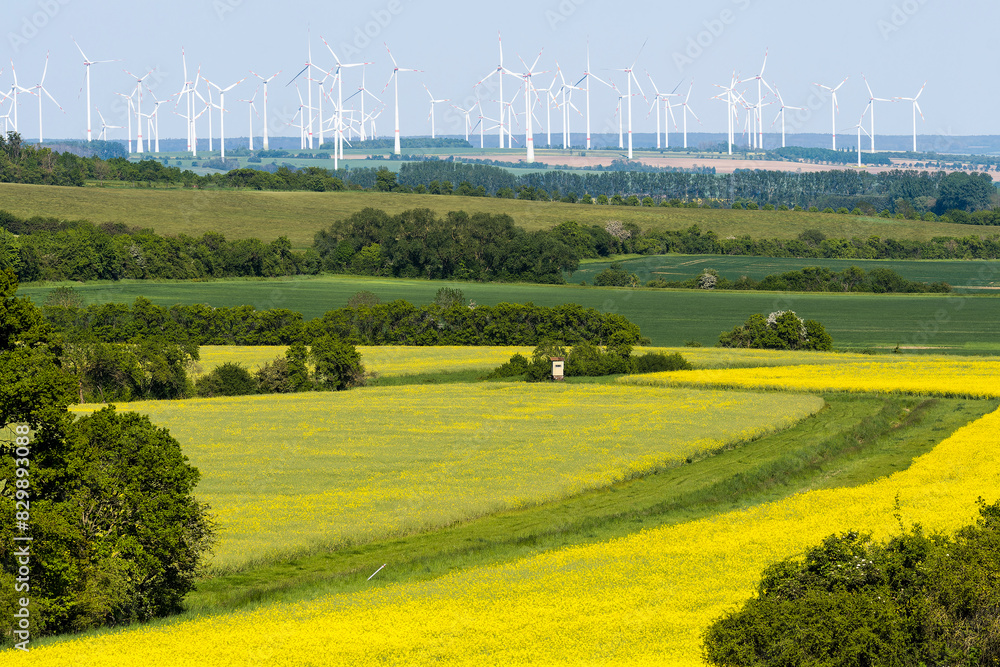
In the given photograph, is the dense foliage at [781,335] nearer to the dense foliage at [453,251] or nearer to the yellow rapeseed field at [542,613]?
the yellow rapeseed field at [542,613]

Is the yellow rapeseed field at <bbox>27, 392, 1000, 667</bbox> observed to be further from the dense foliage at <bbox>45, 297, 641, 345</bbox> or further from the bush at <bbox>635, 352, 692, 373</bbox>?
the dense foliage at <bbox>45, 297, 641, 345</bbox>

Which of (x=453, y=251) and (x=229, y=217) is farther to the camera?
(x=229, y=217)

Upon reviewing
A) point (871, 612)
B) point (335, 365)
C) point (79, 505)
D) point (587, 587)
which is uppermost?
point (79, 505)

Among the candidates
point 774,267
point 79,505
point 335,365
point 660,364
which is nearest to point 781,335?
point 660,364

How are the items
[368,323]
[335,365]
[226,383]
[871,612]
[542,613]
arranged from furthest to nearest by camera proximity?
[368,323] → [335,365] → [226,383] → [542,613] → [871,612]

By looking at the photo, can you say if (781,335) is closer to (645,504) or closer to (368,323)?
(368,323)

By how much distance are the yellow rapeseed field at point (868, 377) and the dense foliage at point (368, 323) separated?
1254 cm

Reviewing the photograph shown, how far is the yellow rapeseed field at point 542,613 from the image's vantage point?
22.3 m

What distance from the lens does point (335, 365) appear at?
70188mm

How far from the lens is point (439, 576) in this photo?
29594 mm

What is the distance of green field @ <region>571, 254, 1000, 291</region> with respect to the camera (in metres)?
146

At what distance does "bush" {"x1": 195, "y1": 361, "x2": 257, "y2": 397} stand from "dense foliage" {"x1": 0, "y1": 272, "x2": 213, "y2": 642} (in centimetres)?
4163

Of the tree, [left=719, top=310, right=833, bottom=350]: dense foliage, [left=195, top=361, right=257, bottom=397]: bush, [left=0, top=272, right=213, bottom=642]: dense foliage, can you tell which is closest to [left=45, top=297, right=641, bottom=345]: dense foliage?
[left=719, top=310, right=833, bottom=350]: dense foliage

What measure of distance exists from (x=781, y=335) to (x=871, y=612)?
68032 mm
